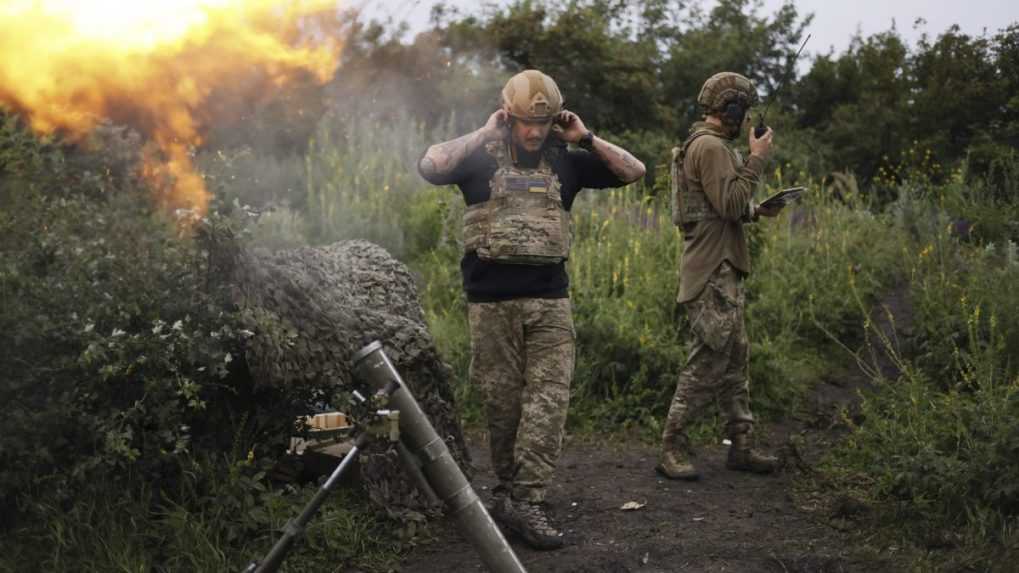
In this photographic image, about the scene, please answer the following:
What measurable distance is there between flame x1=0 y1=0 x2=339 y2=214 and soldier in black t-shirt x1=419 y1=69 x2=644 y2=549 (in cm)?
91

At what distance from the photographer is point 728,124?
6062 millimetres

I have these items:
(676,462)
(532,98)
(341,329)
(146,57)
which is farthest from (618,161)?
(146,57)

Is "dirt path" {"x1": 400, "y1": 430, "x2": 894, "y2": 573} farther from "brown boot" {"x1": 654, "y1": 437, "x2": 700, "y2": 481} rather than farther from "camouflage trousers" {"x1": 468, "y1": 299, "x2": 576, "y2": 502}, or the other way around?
"camouflage trousers" {"x1": 468, "y1": 299, "x2": 576, "y2": 502}

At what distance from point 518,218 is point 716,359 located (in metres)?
1.63

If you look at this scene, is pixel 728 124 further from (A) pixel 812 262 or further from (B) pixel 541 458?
(A) pixel 812 262

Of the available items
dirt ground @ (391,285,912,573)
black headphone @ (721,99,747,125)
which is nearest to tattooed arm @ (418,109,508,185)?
black headphone @ (721,99,747,125)

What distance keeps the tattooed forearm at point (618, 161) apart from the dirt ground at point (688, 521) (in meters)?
1.77

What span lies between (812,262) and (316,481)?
550 cm

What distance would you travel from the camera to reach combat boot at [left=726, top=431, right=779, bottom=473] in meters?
6.45

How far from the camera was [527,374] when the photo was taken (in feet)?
17.6

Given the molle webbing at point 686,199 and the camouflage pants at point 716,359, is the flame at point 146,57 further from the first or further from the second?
the camouflage pants at point 716,359

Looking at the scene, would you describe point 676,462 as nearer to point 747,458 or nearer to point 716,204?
point 747,458

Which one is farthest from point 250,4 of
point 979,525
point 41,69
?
point 979,525

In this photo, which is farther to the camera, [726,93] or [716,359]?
[716,359]
